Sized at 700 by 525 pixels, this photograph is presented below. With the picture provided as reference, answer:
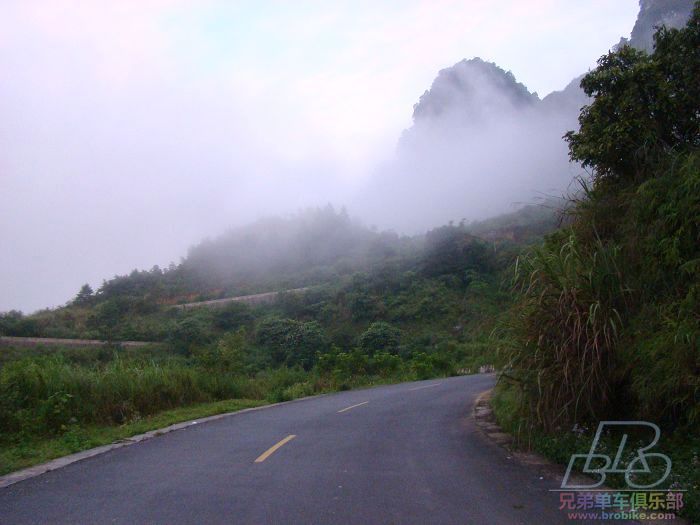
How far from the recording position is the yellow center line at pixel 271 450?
9828 millimetres

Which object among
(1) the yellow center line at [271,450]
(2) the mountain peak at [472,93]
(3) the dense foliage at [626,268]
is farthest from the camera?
(2) the mountain peak at [472,93]

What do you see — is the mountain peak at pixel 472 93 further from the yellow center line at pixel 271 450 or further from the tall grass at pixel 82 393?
the yellow center line at pixel 271 450

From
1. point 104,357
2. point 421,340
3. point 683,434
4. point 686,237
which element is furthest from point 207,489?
point 421,340

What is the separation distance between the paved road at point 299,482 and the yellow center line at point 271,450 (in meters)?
0.06

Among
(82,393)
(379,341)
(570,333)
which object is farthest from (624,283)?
(379,341)

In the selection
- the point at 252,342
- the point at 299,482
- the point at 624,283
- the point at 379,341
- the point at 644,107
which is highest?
the point at 644,107

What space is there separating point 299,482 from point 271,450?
8.08 ft

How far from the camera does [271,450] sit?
10578mm

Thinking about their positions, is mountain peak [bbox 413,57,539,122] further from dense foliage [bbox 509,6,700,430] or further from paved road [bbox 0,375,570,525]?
paved road [bbox 0,375,570,525]

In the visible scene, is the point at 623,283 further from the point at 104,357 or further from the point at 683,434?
the point at 104,357

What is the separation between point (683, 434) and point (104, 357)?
25.3 metres

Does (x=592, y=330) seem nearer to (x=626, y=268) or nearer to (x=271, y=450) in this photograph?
(x=626, y=268)

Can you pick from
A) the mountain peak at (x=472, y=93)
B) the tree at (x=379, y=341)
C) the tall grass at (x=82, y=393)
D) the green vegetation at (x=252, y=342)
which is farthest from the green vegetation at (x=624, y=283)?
the mountain peak at (x=472, y=93)

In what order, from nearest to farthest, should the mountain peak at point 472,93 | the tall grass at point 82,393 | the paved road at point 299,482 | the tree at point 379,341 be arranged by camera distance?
the paved road at point 299,482
the tall grass at point 82,393
the tree at point 379,341
the mountain peak at point 472,93
